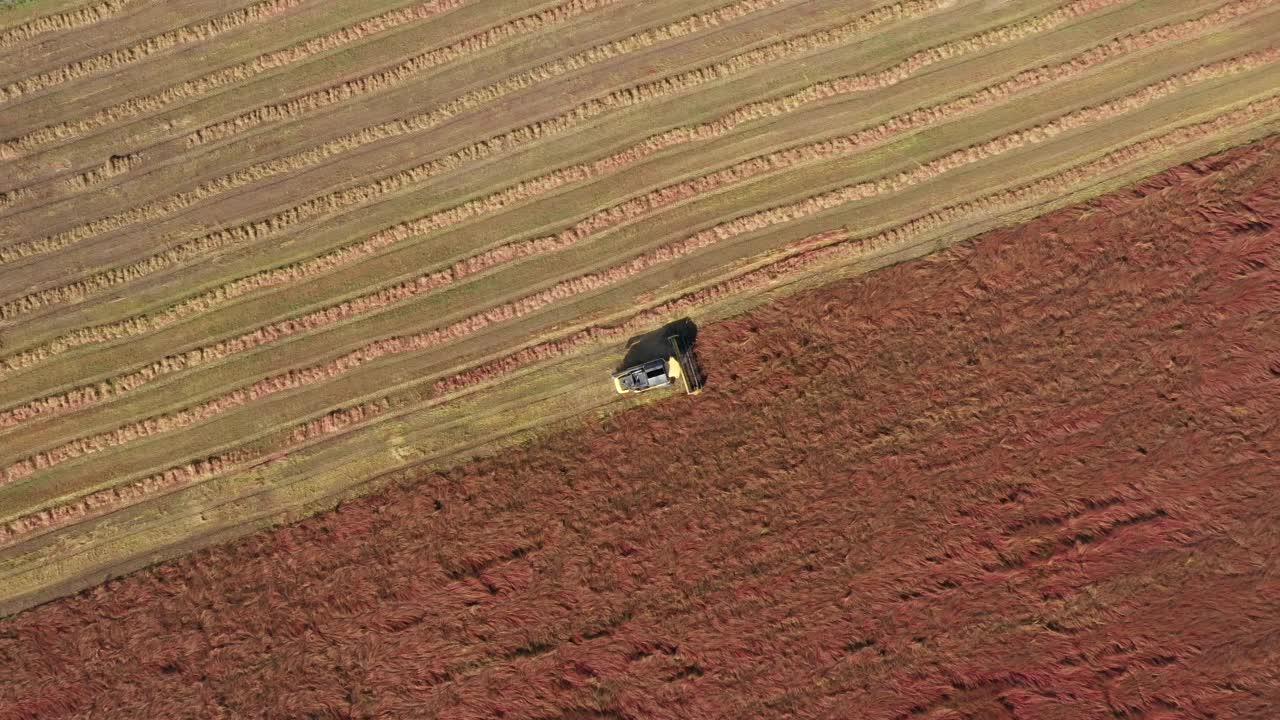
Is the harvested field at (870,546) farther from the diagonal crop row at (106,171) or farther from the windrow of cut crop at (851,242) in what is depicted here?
the diagonal crop row at (106,171)

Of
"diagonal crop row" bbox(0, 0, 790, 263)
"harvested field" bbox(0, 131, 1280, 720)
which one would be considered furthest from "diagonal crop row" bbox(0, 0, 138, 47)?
"harvested field" bbox(0, 131, 1280, 720)

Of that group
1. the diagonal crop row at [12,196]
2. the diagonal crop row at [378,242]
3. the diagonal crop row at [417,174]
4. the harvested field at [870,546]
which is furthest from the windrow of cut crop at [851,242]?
the diagonal crop row at [12,196]

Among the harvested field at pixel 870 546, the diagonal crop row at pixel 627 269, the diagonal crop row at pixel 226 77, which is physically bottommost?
the harvested field at pixel 870 546

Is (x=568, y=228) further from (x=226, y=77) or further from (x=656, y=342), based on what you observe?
(x=226, y=77)

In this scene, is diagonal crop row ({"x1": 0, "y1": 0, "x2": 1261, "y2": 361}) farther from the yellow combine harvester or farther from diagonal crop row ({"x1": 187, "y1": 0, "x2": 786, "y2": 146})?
the yellow combine harvester

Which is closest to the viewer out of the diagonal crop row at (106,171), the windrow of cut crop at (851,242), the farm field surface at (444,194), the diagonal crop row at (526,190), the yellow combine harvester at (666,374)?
the yellow combine harvester at (666,374)

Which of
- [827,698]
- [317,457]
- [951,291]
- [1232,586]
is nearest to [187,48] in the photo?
[317,457]
